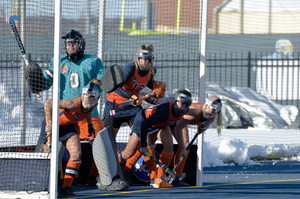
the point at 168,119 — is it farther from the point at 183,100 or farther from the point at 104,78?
the point at 104,78

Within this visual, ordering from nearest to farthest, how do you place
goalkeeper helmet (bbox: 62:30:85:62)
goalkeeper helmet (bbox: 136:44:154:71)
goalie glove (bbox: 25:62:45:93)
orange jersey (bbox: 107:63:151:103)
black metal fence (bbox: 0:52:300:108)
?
1. goalie glove (bbox: 25:62:45:93)
2. goalkeeper helmet (bbox: 62:30:85:62)
3. goalkeeper helmet (bbox: 136:44:154:71)
4. orange jersey (bbox: 107:63:151:103)
5. black metal fence (bbox: 0:52:300:108)

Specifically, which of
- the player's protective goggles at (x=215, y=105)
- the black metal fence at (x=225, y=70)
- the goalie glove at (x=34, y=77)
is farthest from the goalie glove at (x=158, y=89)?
the black metal fence at (x=225, y=70)

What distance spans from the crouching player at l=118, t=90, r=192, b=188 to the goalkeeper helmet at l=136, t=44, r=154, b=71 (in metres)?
0.49

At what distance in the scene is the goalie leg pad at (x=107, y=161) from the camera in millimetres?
4848

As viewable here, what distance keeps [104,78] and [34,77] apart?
2.49 ft

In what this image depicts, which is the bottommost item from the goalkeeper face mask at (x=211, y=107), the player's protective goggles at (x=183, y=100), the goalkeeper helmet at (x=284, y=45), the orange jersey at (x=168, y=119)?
the orange jersey at (x=168, y=119)

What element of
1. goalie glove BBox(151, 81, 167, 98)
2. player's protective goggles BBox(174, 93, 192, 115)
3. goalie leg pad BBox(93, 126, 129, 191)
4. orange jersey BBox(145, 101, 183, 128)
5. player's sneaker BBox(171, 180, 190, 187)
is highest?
goalie glove BBox(151, 81, 167, 98)

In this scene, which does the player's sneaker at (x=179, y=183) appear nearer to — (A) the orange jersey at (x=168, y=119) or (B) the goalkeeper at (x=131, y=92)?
(B) the goalkeeper at (x=131, y=92)

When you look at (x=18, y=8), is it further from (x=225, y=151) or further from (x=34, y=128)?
(x=225, y=151)

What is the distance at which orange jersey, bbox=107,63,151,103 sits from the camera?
5340mm

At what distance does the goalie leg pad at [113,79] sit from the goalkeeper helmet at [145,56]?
34 centimetres

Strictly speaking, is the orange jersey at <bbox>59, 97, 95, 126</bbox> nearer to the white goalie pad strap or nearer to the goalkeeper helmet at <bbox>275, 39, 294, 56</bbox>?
the white goalie pad strap

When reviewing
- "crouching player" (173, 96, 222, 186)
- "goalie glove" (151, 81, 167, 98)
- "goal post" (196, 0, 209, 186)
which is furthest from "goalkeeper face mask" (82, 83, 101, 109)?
"goal post" (196, 0, 209, 186)

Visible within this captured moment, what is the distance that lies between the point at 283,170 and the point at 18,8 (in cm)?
466
